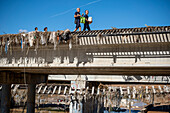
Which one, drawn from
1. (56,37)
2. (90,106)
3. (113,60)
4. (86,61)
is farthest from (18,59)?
(90,106)

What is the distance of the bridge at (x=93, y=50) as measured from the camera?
35.0 ft

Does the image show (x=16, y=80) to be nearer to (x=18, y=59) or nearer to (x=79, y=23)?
(x=18, y=59)

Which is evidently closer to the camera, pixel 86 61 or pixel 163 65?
pixel 163 65

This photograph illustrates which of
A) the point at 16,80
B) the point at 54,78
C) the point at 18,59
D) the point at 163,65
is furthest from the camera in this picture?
the point at 54,78

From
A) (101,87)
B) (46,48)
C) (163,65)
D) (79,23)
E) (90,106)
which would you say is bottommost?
(90,106)

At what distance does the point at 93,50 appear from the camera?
11.9 meters

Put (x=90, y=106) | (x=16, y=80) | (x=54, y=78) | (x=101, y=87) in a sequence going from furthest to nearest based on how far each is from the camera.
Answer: (x=90, y=106), (x=54, y=78), (x=101, y=87), (x=16, y=80)

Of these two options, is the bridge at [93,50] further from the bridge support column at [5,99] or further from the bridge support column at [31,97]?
the bridge support column at [31,97]

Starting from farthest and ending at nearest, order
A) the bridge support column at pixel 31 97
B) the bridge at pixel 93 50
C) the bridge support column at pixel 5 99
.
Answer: the bridge support column at pixel 31 97, the bridge support column at pixel 5 99, the bridge at pixel 93 50

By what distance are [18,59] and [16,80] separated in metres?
5.22

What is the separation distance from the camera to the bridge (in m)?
10.7

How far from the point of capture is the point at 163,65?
10609 mm

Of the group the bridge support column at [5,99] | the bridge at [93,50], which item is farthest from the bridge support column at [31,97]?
the bridge at [93,50]

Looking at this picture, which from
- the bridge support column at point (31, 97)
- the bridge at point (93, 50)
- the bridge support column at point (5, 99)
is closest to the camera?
the bridge at point (93, 50)
